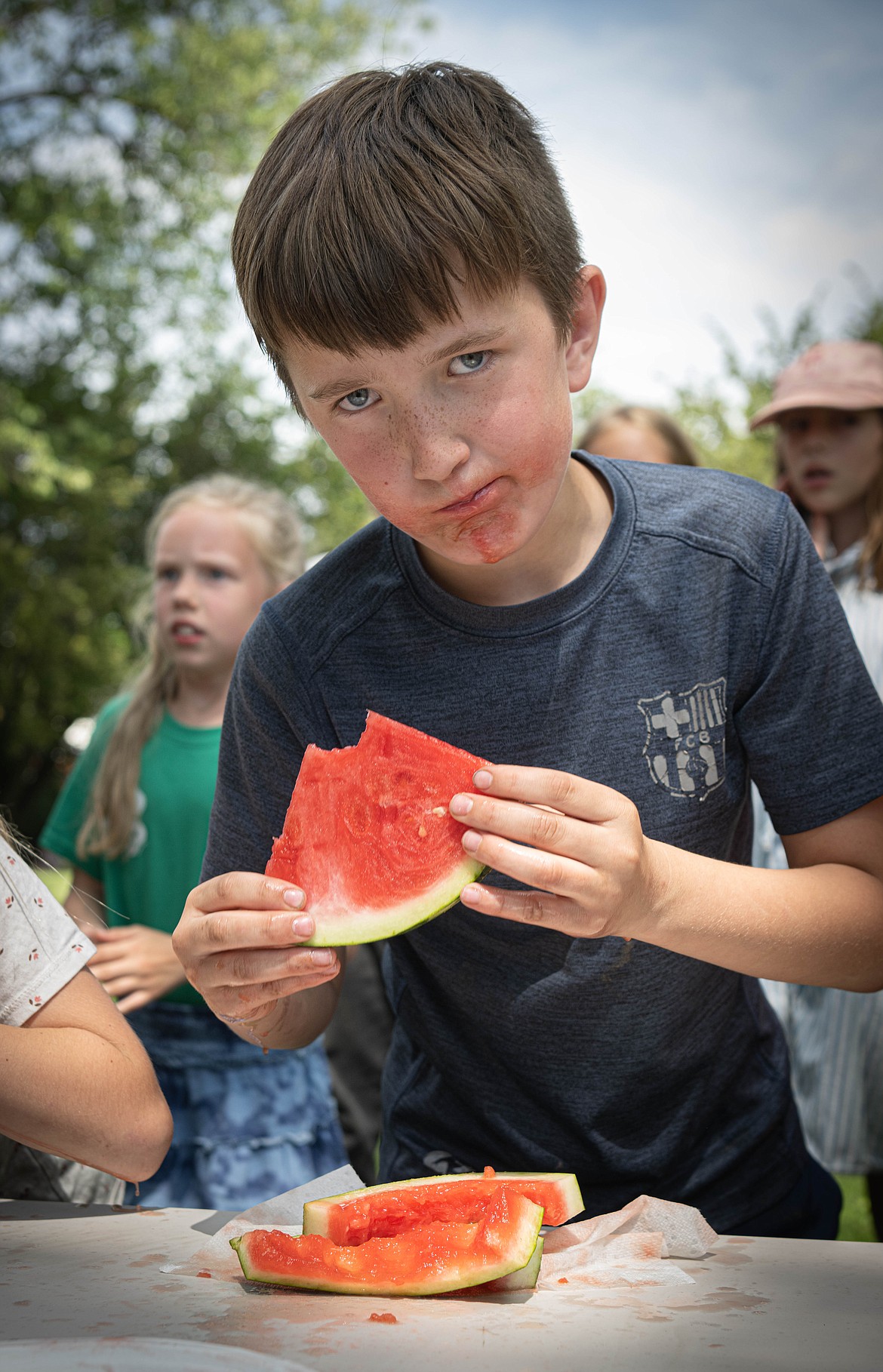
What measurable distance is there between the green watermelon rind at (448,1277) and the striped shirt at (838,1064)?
201 cm

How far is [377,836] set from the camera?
5.87ft

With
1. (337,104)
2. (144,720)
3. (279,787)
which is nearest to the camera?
(337,104)

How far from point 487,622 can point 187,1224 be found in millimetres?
1056

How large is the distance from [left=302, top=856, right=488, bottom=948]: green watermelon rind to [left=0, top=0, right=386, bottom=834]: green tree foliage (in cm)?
1063

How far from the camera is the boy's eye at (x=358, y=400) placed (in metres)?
1.60

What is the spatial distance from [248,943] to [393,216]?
3.25ft

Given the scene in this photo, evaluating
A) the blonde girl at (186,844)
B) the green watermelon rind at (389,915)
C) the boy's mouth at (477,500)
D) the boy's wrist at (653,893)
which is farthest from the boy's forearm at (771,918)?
the blonde girl at (186,844)

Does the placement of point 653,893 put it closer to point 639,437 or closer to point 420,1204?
point 420,1204

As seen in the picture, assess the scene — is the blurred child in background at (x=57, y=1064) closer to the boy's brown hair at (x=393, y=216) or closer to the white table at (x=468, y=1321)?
the white table at (x=468, y=1321)

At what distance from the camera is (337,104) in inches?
66.7

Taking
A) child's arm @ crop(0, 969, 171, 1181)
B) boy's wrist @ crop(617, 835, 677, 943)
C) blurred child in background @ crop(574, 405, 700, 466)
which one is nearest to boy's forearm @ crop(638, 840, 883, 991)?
boy's wrist @ crop(617, 835, 677, 943)

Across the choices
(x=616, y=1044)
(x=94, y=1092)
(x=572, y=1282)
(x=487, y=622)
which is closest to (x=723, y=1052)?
(x=616, y=1044)

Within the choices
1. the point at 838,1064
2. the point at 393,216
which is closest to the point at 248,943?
the point at 393,216

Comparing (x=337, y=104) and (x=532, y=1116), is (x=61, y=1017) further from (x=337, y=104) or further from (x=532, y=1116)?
(x=337, y=104)
